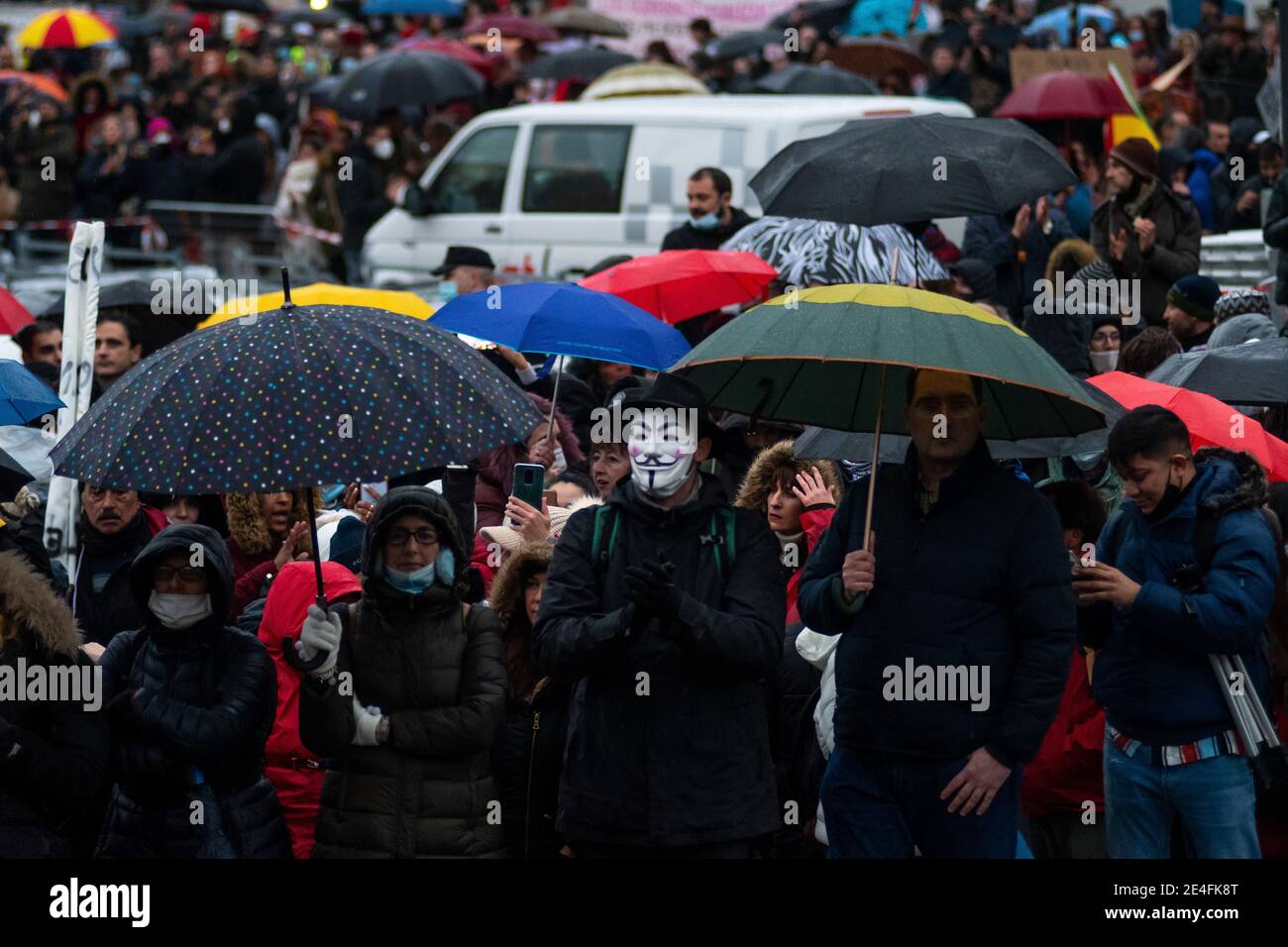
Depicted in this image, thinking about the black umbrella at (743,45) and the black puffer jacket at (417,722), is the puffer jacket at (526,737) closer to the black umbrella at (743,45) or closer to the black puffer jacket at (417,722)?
the black puffer jacket at (417,722)

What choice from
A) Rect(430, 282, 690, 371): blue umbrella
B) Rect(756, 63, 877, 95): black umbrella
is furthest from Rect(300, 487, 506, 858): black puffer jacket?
Rect(756, 63, 877, 95): black umbrella

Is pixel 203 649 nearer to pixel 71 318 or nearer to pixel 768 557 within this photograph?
pixel 768 557

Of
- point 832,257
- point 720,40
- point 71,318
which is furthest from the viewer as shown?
point 720,40

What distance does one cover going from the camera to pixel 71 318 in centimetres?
848

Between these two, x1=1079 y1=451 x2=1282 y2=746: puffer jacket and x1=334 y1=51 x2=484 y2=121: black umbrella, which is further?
x1=334 y1=51 x2=484 y2=121: black umbrella

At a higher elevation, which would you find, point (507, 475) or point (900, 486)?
point (900, 486)

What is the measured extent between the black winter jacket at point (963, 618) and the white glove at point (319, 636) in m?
1.22

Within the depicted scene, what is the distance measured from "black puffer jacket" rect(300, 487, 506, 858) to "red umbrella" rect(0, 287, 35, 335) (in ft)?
14.5

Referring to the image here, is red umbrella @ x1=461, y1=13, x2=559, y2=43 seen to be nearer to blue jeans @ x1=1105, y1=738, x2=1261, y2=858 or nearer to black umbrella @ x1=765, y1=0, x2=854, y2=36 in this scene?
black umbrella @ x1=765, y1=0, x2=854, y2=36

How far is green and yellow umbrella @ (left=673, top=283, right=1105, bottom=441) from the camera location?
5.44 meters

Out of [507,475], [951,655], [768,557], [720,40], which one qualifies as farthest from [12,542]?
[720,40]

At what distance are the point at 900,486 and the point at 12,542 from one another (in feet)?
10.9

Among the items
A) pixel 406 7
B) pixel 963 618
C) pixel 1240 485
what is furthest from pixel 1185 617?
pixel 406 7

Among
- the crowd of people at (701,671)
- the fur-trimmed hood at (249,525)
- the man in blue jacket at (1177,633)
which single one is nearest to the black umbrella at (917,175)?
the crowd of people at (701,671)
